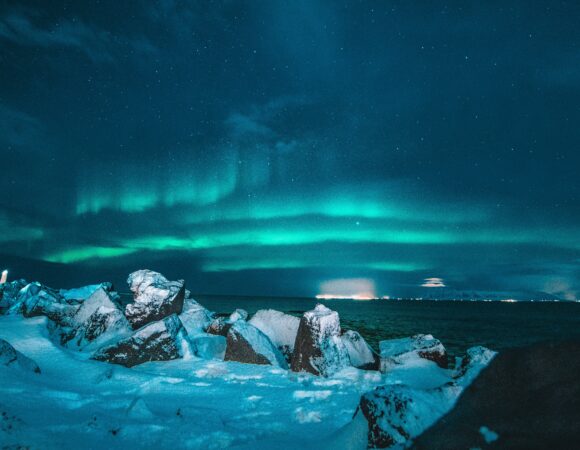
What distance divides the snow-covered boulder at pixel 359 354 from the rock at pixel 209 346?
2.93m

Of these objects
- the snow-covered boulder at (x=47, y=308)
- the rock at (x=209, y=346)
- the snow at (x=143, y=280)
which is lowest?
the rock at (x=209, y=346)

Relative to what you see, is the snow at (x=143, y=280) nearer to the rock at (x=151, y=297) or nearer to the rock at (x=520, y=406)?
the rock at (x=151, y=297)

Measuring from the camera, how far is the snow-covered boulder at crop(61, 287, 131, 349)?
827 cm

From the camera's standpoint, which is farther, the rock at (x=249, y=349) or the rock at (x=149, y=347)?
the rock at (x=249, y=349)

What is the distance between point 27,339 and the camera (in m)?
6.53

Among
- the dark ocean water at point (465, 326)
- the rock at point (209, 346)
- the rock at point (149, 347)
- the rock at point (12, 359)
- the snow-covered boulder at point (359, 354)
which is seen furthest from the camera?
the dark ocean water at point (465, 326)

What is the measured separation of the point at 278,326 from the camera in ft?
29.9

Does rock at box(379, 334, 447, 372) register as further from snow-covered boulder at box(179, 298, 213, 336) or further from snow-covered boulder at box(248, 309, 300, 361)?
snow-covered boulder at box(179, 298, 213, 336)

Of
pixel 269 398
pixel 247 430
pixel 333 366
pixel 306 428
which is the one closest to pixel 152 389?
pixel 269 398

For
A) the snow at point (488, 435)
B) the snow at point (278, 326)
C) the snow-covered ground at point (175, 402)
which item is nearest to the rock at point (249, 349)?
the snow-covered ground at point (175, 402)

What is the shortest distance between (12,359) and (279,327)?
5.84 metres

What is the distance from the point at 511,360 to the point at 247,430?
2.65m

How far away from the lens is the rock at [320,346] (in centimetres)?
632

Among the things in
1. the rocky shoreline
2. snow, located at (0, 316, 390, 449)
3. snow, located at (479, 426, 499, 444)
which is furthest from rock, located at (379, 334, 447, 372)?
snow, located at (479, 426, 499, 444)
